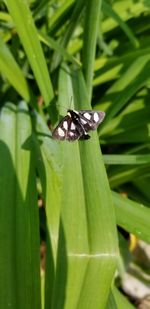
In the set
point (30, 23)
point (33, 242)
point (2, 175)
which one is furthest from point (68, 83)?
point (33, 242)

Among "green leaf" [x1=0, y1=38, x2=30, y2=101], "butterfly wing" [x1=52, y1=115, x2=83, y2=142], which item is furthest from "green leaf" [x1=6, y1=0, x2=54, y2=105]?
"butterfly wing" [x1=52, y1=115, x2=83, y2=142]


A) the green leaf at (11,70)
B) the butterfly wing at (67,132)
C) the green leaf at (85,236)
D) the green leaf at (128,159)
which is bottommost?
the green leaf at (85,236)

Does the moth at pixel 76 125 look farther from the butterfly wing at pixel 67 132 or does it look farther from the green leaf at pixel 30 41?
the green leaf at pixel 30 41

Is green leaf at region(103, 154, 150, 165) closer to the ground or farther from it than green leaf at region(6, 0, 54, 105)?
closer to the ground

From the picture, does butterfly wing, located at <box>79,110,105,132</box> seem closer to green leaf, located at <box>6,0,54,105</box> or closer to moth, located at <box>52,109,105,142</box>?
moth, located at <box>52,109,105,142</box>

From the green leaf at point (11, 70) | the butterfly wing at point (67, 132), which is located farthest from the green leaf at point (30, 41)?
the butterfly wing at point (67, 132)

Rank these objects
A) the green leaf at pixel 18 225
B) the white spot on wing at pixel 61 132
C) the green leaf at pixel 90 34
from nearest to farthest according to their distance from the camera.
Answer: the green leaf at pixel 18 225, the white spot on wing at pixel 61 132, the green leaf at pixel 90 34

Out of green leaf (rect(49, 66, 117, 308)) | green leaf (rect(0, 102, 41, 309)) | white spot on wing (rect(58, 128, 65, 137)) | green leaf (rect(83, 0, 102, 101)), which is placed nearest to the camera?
green leaf (rect(49, 66, 117, 308))

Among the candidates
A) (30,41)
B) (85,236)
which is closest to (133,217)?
(85,236)

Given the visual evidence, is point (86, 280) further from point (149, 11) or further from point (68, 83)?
point (149, 11)

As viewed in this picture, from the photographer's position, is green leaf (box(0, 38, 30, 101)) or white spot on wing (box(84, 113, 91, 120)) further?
green leaf (box(0, 38, 30, 101))
